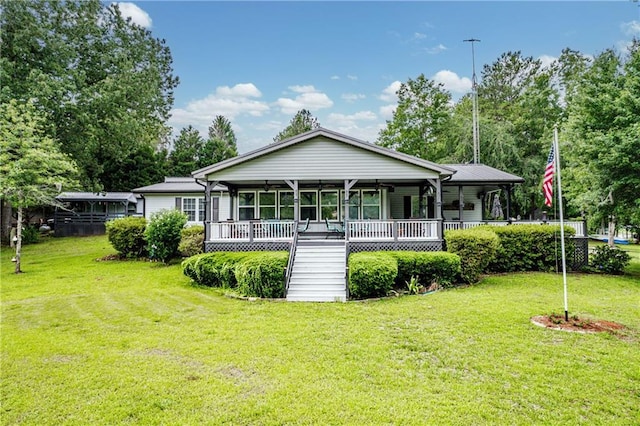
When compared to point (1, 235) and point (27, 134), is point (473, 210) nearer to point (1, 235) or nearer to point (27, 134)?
point (27, 134)

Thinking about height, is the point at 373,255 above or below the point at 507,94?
below

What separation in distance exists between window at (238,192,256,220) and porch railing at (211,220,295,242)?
11.8ft

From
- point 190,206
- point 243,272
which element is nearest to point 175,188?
point 190,206

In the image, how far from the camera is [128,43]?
76.5 feet

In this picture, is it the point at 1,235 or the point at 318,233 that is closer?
the point at 318,233

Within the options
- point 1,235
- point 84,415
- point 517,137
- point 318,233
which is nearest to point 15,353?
point 84,415

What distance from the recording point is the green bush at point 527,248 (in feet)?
44.4

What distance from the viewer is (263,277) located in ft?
33.1

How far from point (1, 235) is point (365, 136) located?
3302 cm

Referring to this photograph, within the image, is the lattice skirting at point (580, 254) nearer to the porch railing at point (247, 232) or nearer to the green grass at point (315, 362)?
the green grass at point (315, 362)

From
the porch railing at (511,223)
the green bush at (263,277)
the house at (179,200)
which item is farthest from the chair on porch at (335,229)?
the house at (179,200)

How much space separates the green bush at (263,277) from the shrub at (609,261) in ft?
41.5

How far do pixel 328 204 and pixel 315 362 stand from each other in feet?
37.7

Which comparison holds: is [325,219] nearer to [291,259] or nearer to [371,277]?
[291,259]
